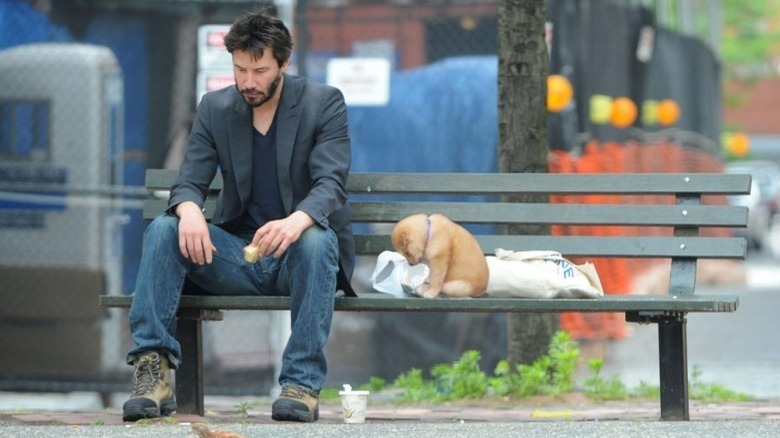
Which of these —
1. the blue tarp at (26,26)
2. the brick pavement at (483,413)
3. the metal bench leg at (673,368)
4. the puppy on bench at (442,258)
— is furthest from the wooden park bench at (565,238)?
the blue tarp at (26,26)

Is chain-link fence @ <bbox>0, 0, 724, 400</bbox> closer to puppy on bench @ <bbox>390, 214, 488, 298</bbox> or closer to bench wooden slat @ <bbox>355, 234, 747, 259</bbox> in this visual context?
bench wooden slat @ <bbox>355, 234, 747, 259</bbox>

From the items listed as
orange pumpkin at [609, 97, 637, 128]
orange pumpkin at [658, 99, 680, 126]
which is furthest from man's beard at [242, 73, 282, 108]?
orange pumpkin at [658, 99, 680, 126]

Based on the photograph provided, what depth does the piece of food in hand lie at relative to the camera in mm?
5031

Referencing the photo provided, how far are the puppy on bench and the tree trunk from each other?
5.30 feet

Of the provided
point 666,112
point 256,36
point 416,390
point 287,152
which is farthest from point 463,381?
point 666,112

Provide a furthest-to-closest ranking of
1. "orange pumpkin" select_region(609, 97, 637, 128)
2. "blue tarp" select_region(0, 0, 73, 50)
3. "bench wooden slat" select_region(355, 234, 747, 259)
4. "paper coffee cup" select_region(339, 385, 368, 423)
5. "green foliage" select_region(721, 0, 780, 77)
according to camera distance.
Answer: "green foliage" select_region(721, 0, 780, 77), "orange pumpkin" select_region(609, 97, 637, 128), "blue tarp" select_region(0, 0, 73, 50), "bench wooden slat" select_region(355, 234, 747, 259), "paper coffee cup" select_region(339, 385, 368, 423)

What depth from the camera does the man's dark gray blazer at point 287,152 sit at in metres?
5.30

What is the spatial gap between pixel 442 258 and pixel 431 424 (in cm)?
62

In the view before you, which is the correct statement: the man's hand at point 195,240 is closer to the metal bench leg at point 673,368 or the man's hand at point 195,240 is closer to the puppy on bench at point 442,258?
the puppy on bench at point 442,258

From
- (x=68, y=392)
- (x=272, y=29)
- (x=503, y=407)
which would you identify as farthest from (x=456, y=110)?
(x=272, y=29)

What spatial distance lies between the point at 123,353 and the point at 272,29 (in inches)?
193

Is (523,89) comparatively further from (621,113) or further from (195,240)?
(621,113)

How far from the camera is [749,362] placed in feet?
35.3

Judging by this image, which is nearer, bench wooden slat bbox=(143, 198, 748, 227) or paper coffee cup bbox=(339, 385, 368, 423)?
paper coffee cup bbox=(339, 385, 368, 423)
